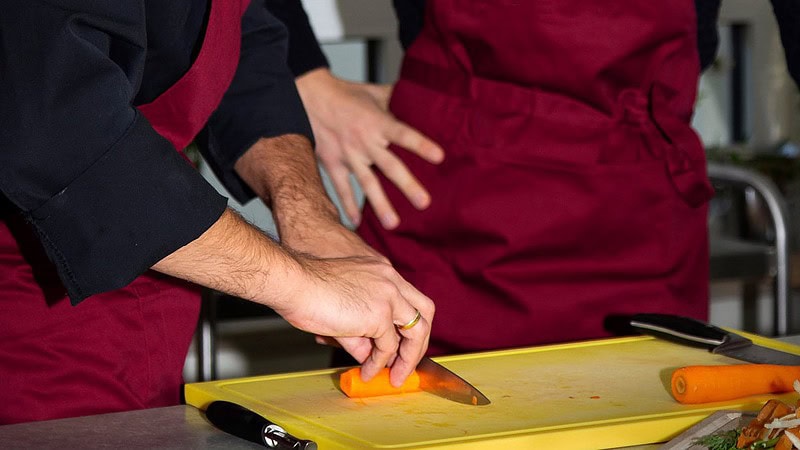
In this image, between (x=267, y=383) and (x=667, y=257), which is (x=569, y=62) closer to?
(x=667, y=257)

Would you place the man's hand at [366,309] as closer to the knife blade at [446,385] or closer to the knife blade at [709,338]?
the knife blade at [446,385]

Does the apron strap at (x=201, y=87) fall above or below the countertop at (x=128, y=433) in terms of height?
above

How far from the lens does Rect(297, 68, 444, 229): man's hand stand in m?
1.42

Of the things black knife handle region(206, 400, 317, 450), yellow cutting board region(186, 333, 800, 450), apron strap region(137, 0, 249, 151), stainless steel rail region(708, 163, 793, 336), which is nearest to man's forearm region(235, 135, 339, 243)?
apron strap region(137, 0, 249, 151)

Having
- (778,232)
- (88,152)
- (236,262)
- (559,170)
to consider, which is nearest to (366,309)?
(236,262)

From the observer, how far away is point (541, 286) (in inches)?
52.7

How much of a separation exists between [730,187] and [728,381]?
A: 162 centimetres

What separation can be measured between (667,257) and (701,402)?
0.48m

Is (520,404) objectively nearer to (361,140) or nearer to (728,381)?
(728,381)

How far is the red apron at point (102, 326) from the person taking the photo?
1038 mm

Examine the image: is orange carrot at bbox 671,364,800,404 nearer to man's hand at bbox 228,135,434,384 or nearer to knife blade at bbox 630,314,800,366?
knife blade at bbox 630,314,800,366

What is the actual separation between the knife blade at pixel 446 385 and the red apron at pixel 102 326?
0.26 metres

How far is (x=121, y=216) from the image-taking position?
33.9 inches

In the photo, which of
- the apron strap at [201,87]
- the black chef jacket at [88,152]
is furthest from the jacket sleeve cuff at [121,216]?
the apron strap at [201,87]
